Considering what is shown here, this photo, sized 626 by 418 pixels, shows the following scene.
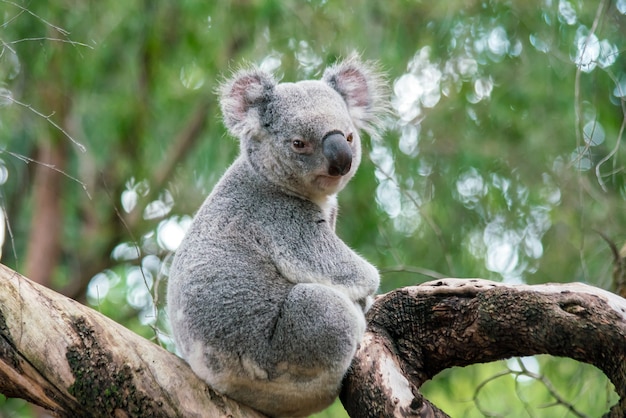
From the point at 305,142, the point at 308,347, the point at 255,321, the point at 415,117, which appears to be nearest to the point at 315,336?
the point at 308,347

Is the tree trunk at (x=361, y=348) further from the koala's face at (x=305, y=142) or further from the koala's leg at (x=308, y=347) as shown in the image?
the koala's face at (x=305, y=142)

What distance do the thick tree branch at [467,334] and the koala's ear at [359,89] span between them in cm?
113

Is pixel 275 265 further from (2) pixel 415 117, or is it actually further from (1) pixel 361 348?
(2) pixel 415 117

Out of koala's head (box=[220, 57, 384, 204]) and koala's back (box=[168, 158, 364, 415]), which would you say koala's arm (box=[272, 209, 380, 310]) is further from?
koala's head (box=[220, 57, 384, 204])

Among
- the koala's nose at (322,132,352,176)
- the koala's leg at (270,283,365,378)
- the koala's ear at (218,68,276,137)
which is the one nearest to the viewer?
the koala's leg at (270,283,365,378)

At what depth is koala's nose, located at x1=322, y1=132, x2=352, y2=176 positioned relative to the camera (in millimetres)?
3404

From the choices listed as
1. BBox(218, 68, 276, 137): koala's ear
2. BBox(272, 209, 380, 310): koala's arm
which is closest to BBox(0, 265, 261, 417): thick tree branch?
BBox(272, 209, 380, 310): koala's arm

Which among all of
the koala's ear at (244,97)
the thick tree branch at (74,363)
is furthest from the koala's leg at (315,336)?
the koala's ear at (244,97)

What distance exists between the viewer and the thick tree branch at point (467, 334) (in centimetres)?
277

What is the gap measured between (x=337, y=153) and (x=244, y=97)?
2.36 feet

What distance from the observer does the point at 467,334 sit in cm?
318

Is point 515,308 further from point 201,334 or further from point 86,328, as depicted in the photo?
point 86,328

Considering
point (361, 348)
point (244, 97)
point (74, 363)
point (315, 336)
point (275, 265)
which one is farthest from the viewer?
point (244, 97)

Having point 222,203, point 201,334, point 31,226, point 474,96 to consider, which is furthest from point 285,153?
point 31,226
